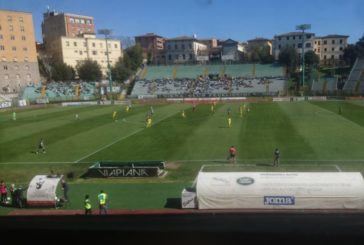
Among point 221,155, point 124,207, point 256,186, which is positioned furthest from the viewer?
point 221,155

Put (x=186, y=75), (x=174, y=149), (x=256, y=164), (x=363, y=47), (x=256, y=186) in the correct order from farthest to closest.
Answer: (x=186, y=75) < (x=363, y=47) < (x=174, y=149) < (x=256, y=164) < (x=256, y=186)

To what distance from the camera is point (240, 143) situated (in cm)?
1766

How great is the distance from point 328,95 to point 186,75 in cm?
1851

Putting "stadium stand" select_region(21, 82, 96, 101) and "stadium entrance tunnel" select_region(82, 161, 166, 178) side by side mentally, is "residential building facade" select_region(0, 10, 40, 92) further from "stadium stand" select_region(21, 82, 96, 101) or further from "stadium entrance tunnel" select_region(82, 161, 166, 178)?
"stadium entrance tunnel" select_region(82, 161, 166, 178)

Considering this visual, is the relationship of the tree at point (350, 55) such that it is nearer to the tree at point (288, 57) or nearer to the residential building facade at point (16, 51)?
the tree at point (288, 57)

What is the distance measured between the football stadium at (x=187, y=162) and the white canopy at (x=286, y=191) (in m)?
0.02

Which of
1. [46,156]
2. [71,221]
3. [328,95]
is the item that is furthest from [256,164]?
[328,95]

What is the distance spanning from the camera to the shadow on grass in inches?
400

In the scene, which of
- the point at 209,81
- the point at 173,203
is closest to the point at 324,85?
the point at 209,81

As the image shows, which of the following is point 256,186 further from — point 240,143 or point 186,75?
point 186,75

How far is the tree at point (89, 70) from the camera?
49406 millimetres

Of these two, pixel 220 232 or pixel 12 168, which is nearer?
pixel 220 232

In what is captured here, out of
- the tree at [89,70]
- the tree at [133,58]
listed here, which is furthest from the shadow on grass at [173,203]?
the tree at [133,58]

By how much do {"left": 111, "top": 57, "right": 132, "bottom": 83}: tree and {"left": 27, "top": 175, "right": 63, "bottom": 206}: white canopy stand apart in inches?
1642
